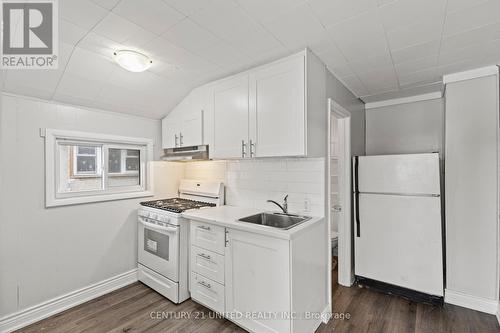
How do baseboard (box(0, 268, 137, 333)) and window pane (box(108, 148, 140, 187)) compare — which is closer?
baseboard (box(0, 268, 137, 333))

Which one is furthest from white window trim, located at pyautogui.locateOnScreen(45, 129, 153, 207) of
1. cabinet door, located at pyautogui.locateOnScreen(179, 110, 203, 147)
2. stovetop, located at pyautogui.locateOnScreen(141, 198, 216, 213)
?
cabinet door, located at pyautogui.locateOnScreen(179, 110, 203, 147)

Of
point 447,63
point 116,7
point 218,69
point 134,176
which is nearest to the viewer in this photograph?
point 116,7

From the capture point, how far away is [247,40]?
72.3 inches

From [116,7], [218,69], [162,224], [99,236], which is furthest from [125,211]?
[116,7]

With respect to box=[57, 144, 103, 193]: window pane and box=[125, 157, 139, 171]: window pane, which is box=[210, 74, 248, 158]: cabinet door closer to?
box=[125, 157, 139, 171]: window pane

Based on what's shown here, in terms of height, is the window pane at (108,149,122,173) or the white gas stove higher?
the window pane at (108,149,122,173)

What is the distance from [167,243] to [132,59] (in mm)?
1857

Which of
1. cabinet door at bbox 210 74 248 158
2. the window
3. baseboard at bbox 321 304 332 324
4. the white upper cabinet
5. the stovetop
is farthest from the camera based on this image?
the white upper cabinet

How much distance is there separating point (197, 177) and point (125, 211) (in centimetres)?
103

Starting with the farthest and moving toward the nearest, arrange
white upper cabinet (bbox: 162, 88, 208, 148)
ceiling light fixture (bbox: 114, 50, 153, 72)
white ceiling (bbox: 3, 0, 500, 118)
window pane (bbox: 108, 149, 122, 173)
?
window pane (bbox: 108, 149, 122, 173), white upper cabinet (bbox: 162, 88, 208, 148), ceiling light fixture (bbox: 114, 50, 153, 72), white ceiling (bbox: 3, 0, 500, 118)

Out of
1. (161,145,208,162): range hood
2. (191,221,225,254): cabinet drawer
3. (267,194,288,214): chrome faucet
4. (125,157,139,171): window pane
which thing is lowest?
(191,221,225,254): cabinet drawer

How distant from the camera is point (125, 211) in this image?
2.88m

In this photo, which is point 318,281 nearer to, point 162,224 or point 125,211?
point 162,224

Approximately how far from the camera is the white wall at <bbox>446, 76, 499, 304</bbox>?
2268mm
